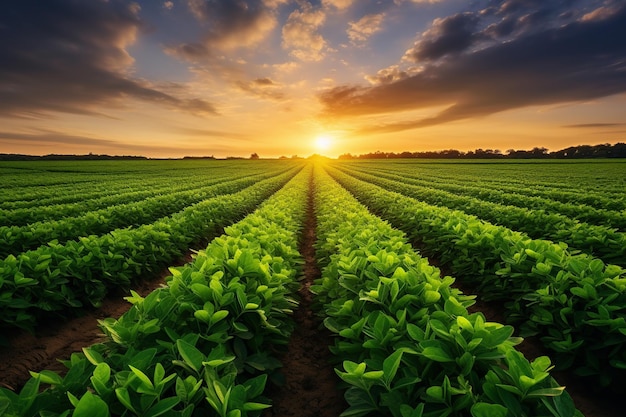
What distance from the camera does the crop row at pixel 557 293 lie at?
3.38 meters

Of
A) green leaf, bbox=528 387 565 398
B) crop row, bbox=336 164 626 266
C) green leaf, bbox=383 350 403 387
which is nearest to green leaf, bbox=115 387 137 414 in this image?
green leaf, bbox=383 350 403 387

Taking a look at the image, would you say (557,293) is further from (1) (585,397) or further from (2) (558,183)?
(2) (558,183)

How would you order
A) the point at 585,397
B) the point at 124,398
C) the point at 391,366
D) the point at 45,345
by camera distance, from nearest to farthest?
1. the point at 124,398
2. the point at 391,366
3. the point at 585,397
4. the point at 45,345

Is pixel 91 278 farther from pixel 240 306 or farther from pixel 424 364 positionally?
pixel 424 364

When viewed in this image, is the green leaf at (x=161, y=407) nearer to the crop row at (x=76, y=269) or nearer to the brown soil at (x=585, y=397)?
the crop row at (x=76, y=269)

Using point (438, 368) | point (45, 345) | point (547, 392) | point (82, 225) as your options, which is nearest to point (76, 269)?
point (45, 345)

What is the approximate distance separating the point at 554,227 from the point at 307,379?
8158 millimetres

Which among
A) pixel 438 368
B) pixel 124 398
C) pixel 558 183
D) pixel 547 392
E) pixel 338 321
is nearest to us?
pixel 124 398

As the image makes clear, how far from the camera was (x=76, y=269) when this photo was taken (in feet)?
17.3

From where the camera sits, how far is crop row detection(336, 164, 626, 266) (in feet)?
21.3

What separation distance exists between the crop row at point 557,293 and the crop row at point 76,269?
640 cm

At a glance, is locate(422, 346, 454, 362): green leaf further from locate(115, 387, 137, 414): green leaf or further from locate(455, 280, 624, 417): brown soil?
locate(455, 280, 624, 417): brown soil

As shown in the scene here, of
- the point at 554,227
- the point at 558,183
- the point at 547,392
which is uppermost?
the point at 547,392

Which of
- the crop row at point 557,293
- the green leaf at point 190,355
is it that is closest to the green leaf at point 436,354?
the green leaf at point 190,355
